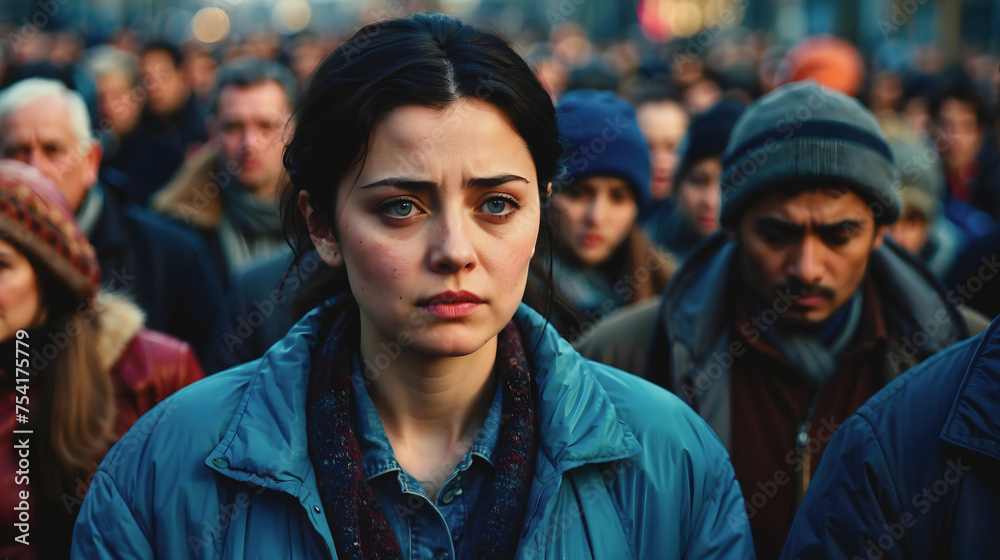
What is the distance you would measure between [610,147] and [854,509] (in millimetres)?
2919

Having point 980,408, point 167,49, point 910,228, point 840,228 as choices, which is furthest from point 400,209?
point 167,49

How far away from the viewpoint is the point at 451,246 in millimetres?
2098

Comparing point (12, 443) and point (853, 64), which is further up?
point (853, 64)

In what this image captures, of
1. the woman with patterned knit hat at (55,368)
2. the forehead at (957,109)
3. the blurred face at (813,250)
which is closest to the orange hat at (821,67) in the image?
the forehead at (957,109)

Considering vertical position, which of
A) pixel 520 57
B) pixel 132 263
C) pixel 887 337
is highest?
pixel 132 263

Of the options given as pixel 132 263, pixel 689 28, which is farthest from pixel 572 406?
pixel 689 28

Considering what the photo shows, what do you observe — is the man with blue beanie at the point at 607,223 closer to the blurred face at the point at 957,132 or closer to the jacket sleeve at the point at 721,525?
the jacket sleeve at the point at 721,525

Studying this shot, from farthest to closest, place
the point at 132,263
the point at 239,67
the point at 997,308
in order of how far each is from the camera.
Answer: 1. the point at 239,67
2. the point at 132,263
3. the point at 997,308

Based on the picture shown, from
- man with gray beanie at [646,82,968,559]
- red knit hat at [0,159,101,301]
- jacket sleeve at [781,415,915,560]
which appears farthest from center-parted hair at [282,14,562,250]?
red knit hat at [0,159,101,301]

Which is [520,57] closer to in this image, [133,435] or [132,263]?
[133,435]

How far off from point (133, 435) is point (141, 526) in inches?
8.5

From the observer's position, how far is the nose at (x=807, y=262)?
10.5ft

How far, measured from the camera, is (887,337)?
128 inches

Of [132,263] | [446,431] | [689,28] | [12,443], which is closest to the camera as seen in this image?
[446,431]
